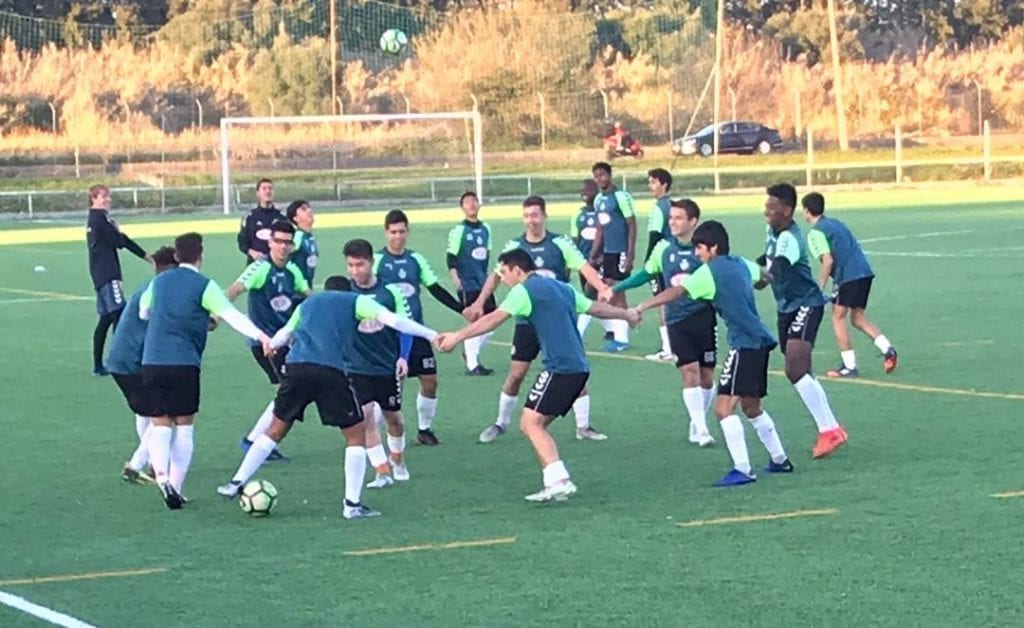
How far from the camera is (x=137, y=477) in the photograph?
12.5 m

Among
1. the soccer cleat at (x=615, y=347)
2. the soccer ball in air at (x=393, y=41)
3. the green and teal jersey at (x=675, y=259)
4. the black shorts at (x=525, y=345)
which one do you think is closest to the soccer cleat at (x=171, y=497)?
the black shorts at (x=525, y=345)

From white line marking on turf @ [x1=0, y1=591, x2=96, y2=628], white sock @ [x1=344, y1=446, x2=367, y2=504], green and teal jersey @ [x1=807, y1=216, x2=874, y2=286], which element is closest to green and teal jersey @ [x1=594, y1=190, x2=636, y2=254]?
green and teal jersey @ [x1=807, y1=216, x2=874, y2=286]

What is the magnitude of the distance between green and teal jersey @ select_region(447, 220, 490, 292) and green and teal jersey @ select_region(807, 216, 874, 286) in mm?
3165

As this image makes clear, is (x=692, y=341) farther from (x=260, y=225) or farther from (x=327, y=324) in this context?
(x=260, y=225)

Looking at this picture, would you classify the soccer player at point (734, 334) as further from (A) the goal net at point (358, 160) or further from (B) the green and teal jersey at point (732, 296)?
(A) the goal net at point (358, 160)

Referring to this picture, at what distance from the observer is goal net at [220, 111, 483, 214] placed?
53875mm

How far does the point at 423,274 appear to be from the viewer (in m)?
14.0

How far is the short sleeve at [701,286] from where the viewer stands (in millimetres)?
11883

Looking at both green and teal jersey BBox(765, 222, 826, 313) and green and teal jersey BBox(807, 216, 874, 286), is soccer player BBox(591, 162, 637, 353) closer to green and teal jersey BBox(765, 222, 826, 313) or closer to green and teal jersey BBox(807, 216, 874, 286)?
green and teal jersey BBox(807, 216, 874, 286)

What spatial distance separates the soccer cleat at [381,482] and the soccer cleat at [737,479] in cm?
217

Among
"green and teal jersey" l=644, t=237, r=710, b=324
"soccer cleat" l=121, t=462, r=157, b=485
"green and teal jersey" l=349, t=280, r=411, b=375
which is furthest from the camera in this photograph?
"green and teal jersey" l=644, t=237, r=710, b=324

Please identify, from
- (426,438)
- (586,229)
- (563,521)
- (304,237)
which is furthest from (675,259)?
(586,229)

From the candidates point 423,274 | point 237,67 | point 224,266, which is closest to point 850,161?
point 237,67

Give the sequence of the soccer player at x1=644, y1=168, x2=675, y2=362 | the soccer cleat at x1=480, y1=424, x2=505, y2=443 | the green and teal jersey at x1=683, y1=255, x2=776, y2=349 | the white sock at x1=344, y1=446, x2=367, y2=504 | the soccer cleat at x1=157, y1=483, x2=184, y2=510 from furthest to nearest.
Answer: the soccer player at x1=644, y1=168, x2=675, y2=362 < the soccer cleat at x1=480, y1=424, x2=505, y2=443 < the green and teal jersey at x1=683, y1=255, x2=776, y2=349 < the soccer cleat at x1=157, y1=483, x2=184, y2=510 < the white sock at x1=344, y1=446, x2=367, y2=504
